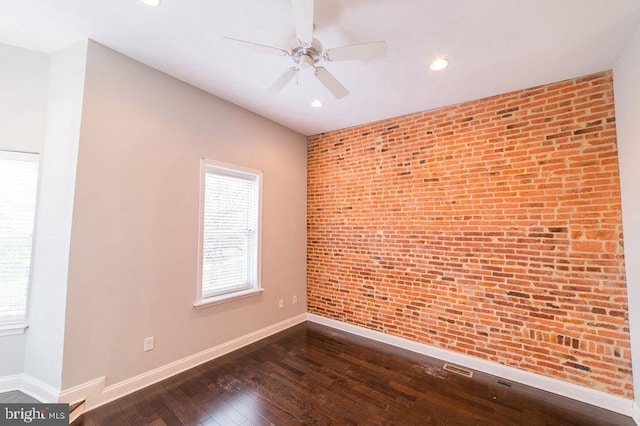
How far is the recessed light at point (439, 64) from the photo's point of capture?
2.31 metres

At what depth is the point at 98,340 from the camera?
84.4 inches

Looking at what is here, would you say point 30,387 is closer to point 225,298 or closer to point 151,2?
point 225,298

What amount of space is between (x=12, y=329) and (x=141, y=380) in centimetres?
115

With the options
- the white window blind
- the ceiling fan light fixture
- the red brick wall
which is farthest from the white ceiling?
the white window blind

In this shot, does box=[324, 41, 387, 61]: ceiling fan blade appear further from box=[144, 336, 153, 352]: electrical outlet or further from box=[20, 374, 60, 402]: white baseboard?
box=[20, 374, 60, 402]: white baseboard

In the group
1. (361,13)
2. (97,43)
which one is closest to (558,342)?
(361,13)

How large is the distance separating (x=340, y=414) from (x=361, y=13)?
304 centimetres

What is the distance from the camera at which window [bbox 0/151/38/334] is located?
2.24m

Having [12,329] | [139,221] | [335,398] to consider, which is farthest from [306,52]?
[12,329]

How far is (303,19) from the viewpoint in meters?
1.55

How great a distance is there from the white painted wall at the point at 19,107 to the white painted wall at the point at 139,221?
0.68m

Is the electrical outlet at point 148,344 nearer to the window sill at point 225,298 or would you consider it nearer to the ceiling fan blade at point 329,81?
the window sill at point 225,298

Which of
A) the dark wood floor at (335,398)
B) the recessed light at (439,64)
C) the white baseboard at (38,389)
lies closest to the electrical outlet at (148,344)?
the dark wood floor at (335,398)

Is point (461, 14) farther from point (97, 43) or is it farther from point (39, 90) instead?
point (39, 90)
